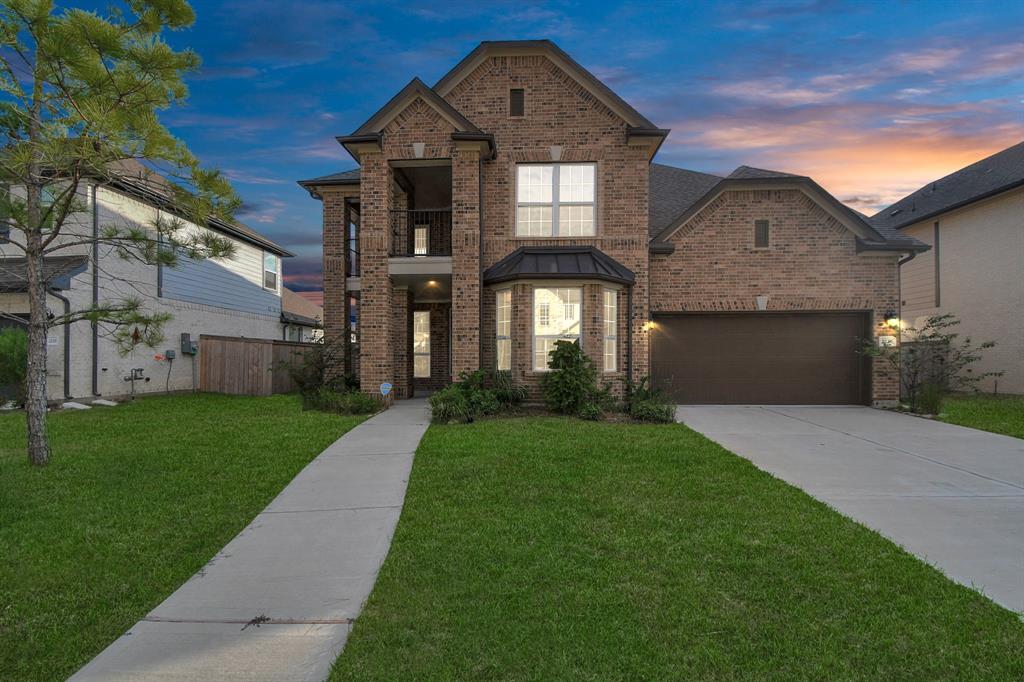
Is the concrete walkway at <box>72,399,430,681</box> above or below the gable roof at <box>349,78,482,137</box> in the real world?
below

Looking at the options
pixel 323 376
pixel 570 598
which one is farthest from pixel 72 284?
pixel 570 598

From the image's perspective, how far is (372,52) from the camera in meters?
16.1

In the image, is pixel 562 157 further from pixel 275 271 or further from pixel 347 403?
pixel 275 271

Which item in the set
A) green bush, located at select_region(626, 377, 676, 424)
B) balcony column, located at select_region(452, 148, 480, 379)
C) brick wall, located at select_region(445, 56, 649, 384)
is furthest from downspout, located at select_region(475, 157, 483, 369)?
green bush, located at select_region(626, 377, 676, 424)

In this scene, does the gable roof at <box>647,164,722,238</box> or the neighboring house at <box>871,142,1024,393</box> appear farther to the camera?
the neighboring house at <box>871,142,1024,393</box>

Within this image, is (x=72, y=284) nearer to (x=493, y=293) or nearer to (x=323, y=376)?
(x=323, y=376)

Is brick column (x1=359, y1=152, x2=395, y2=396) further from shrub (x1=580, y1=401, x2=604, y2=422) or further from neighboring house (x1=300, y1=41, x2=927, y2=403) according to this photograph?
shrub (x1=580, y1=401, x2=604, y2=422)

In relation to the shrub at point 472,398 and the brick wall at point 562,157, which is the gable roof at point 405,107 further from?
the shrub at point 472,398

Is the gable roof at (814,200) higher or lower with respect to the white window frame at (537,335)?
higher

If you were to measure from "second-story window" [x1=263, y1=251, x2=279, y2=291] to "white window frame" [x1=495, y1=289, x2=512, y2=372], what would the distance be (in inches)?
536

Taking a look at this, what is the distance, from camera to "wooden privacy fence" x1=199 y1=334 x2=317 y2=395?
53.4 ft

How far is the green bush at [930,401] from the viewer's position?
38.2ft

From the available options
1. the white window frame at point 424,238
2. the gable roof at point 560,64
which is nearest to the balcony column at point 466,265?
the gable roof at point 560,64

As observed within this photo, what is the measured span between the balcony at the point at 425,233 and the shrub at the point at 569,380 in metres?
5.15
